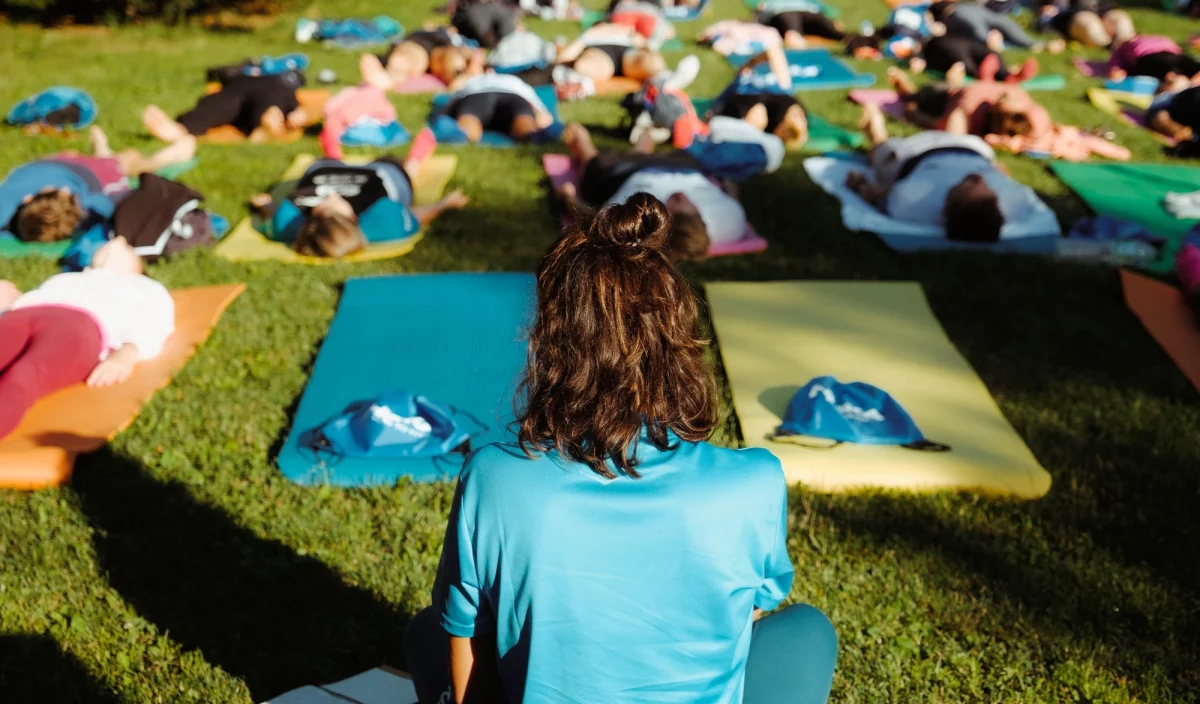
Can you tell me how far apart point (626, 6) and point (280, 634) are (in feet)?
35.6

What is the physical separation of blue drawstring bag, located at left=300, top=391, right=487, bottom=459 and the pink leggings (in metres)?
1.24

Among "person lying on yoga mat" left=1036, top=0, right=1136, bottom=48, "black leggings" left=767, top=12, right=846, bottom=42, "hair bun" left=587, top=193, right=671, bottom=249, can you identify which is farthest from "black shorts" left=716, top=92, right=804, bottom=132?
"hair bun" left=587, top=193, right=671, bottom=249

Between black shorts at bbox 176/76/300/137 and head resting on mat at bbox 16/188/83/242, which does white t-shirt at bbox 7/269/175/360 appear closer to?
head resting on mat at bbox 16/188/83/242

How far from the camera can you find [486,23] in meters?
11.2

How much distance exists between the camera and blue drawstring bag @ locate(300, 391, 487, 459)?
12.3 feet

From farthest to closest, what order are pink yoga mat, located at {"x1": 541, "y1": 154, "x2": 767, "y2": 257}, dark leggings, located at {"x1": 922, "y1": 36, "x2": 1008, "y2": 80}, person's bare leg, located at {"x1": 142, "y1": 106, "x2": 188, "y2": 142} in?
dark leggings, located at {"x1": 922, "y1": 36, "x2": 1008, "y2": 80}, person's bare leg, located at {"x1": 142, "y1": 106, "x2": 188, "y2": 142}, pink yoga mat, located at {"x1": 541, "y1": 154, "x2": 767, "y2": 257}

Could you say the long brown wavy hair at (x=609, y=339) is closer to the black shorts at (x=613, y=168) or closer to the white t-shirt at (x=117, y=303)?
the white t-shirt at (x=117, y=303)

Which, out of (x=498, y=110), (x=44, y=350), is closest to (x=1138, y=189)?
(x=498, y=110)

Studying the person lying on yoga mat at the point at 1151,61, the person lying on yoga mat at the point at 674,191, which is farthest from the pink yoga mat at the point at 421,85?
the person lying on yoga mat at the point at 1151,61

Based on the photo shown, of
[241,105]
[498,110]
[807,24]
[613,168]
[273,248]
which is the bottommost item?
[241,105]

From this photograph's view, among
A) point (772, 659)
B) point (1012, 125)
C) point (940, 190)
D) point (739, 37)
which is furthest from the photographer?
point (739, 37)

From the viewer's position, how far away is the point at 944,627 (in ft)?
9.95

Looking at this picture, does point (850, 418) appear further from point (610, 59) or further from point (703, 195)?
point (610, 59)

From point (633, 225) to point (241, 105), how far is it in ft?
24.0
